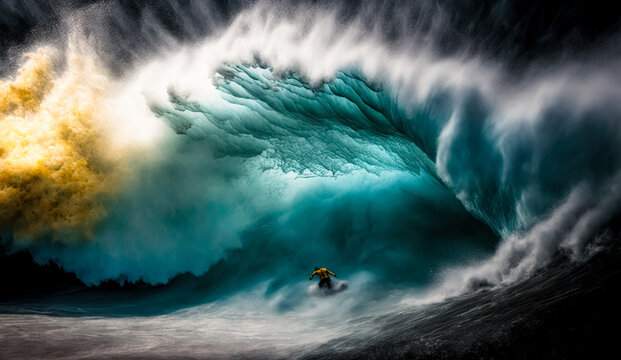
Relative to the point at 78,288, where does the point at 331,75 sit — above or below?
above

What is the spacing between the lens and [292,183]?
10.3m

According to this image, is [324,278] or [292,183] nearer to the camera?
[324,278]

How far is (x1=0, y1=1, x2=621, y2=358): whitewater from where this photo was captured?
3.35m

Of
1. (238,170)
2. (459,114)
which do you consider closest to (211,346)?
(459,114)

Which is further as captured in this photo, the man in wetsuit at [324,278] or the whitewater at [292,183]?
the man in wetsuit at [324,278]

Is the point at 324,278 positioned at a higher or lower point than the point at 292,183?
lower

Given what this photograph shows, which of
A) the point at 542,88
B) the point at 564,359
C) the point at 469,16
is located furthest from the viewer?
the point at 469,16

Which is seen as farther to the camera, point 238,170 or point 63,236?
point 238,170

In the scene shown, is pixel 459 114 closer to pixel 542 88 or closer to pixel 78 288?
pixel 542 88

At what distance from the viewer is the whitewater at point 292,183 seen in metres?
3.35

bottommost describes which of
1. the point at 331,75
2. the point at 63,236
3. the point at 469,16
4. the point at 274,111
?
the point at 63,236

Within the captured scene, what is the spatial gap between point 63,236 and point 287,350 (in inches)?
342

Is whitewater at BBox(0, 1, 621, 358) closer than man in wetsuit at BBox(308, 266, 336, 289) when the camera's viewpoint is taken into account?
Yes

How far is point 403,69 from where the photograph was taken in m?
4.98
